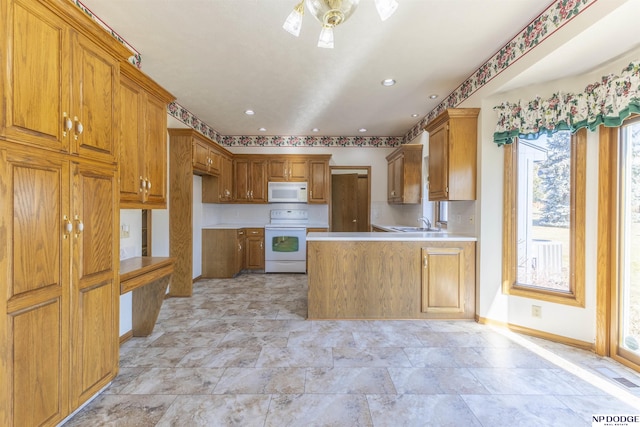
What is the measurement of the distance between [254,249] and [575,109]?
14.8 feet

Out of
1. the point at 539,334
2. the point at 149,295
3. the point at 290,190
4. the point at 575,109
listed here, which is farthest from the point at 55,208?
the point at 290,190

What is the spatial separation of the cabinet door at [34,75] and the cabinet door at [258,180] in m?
3.79

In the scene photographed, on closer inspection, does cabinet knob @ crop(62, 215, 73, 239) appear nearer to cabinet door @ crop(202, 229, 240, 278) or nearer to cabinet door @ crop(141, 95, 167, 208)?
cabinet door @ crop(141, 95, 167, 208)

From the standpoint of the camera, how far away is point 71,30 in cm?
141

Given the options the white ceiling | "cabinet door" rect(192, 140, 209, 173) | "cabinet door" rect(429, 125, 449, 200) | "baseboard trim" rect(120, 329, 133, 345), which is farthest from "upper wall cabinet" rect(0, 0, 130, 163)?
"cabinet door" rect(429, 125, 449, 200)

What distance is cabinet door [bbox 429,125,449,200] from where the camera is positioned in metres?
2.85

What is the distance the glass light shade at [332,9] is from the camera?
1.23 metres

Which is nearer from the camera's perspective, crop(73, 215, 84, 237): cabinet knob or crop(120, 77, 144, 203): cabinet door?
crop(73, 215, 84, 237): cabinet knob

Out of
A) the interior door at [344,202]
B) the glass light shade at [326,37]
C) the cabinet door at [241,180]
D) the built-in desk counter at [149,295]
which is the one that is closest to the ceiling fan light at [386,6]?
the glass light shade at [326,37]

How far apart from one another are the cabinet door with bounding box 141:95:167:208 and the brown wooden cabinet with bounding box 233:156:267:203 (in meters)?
2.71

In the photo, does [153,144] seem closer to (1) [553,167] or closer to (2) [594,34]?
(2) [594,34]

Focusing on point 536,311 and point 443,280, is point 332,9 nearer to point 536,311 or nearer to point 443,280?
point 443,280

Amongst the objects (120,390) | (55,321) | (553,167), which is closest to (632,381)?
(553,167)

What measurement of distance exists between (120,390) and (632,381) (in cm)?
332
